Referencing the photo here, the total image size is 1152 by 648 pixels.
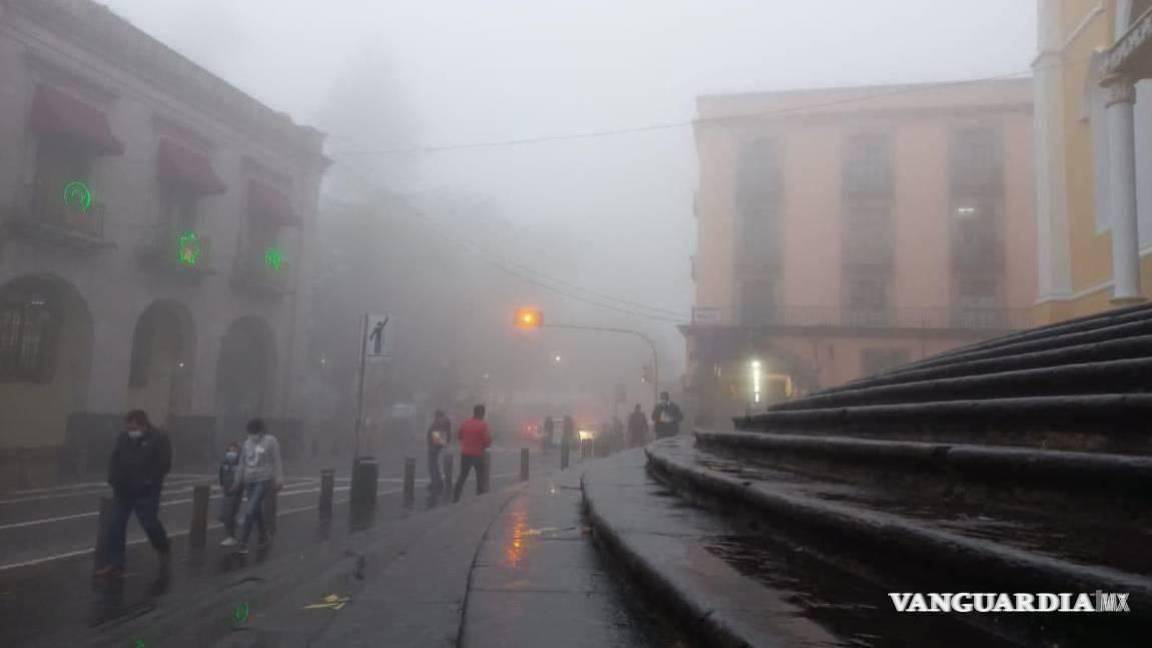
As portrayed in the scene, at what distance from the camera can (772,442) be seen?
5.86 m

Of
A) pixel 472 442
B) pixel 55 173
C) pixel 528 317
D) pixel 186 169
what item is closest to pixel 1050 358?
pixel 472 442

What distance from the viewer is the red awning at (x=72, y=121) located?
17.2m

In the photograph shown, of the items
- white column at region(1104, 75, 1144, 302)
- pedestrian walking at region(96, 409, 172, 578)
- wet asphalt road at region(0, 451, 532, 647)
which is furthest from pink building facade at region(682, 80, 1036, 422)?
pedestrian walking at region(96, 409, 172, 578)

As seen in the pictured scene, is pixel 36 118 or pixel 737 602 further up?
pixel 36 118

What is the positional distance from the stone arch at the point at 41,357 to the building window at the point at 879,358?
29084 mm

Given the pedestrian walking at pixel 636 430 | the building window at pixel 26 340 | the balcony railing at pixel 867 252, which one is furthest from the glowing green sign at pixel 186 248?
the balcony railing at pixel 867 252

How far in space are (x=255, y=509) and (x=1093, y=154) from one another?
14.3 meters

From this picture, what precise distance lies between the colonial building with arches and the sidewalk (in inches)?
632

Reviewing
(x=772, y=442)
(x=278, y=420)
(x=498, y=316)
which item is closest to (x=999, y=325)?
(x=498, y=316)

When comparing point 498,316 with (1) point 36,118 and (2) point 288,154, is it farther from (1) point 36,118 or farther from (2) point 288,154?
(1) point 36,118

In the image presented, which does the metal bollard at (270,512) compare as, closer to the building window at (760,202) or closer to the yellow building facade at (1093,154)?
the yellow building facade at (1093,154)

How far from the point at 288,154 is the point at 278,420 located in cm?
894

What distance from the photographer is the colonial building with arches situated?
1730 cm

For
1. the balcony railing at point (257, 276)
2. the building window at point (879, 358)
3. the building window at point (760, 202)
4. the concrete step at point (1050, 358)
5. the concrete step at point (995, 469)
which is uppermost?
the building window at point (760, 202)
